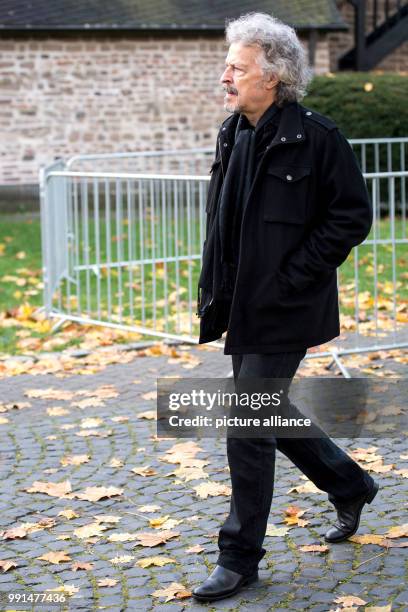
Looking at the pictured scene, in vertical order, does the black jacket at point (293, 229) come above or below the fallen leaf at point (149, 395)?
above

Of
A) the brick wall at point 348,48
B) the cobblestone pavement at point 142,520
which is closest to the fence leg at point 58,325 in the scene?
the cobblestone pavement at point 142,520

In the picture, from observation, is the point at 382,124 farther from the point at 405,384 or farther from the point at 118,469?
the point at 118,469

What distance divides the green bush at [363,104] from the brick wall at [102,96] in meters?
2.98

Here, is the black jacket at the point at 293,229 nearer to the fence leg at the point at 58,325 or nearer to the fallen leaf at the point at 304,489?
the fallen leaf at the point at 304,489

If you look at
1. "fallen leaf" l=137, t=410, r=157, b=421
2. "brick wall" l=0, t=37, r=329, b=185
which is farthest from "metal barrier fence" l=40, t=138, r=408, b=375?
"brick wall" l=0, t=37, r=329, b=185

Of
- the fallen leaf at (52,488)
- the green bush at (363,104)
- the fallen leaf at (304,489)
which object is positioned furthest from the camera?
the green bush at (363,104)

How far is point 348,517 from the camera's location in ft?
16.4

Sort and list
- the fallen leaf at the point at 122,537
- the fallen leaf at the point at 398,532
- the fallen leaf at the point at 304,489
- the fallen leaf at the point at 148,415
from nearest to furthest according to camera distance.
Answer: the fallen leaf at the point at 398,532
the fallen leaf at the point at 122,537
the fallen leaf at the point at 304,489
the fallen leaf at the point at 148,415

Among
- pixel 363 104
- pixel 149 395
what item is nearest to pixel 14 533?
pixel 149 395

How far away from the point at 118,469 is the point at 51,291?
3982mm

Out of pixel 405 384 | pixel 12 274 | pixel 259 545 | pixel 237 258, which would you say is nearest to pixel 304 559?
pixel 259 545

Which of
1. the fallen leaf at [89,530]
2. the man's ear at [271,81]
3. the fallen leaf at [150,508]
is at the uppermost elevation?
the man's ear at [271,81]

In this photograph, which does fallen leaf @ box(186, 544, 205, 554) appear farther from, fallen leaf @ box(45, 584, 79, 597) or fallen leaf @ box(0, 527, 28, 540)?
fallen leaf @ box(0, 527, 28, 540)

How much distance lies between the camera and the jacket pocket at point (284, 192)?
14.3ft
